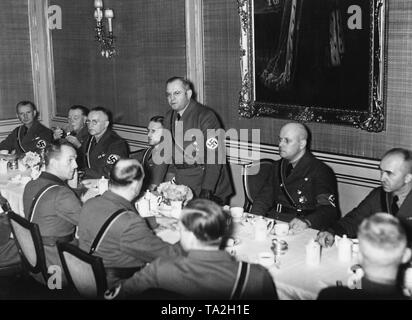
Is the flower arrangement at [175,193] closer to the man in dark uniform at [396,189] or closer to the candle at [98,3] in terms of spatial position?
the man in dark uniform at [396,189]

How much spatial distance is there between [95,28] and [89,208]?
4649 mm

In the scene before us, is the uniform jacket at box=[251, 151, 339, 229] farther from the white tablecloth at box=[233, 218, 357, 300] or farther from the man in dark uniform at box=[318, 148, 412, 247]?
the white tablecloth at box=[233, 218, 357, 300]

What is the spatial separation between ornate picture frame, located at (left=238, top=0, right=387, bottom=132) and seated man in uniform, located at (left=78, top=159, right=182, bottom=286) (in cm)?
231

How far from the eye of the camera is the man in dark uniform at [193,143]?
17.1 feet

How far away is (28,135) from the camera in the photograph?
7305mm

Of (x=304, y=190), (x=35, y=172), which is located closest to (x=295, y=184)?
(x=304, y=190)

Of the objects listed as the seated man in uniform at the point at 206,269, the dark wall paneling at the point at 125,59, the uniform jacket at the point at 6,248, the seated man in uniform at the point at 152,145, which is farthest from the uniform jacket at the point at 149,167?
the seated man in uniform at the point at 206,269

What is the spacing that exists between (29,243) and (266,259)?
1.55 meters

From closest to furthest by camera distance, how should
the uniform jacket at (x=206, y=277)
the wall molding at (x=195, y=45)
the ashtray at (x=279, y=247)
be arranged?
the uniform jacket at (x=206, y=277) < the ashtray at (x=279, y=247) < the wall molding at (x=195, y=45)

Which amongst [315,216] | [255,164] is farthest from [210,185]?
[315,216]

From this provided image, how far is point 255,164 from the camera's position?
202 inches

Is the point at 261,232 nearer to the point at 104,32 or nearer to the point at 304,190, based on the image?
the point at 304,190

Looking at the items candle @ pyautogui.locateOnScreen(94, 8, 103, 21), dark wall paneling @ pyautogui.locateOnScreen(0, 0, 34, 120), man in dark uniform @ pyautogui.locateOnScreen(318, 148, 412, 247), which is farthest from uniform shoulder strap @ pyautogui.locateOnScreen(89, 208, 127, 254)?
dark wall paneling @ pyautogui.locateOnScreen(0, 0, 34, 120)

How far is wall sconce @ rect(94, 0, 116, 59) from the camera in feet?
23.4
